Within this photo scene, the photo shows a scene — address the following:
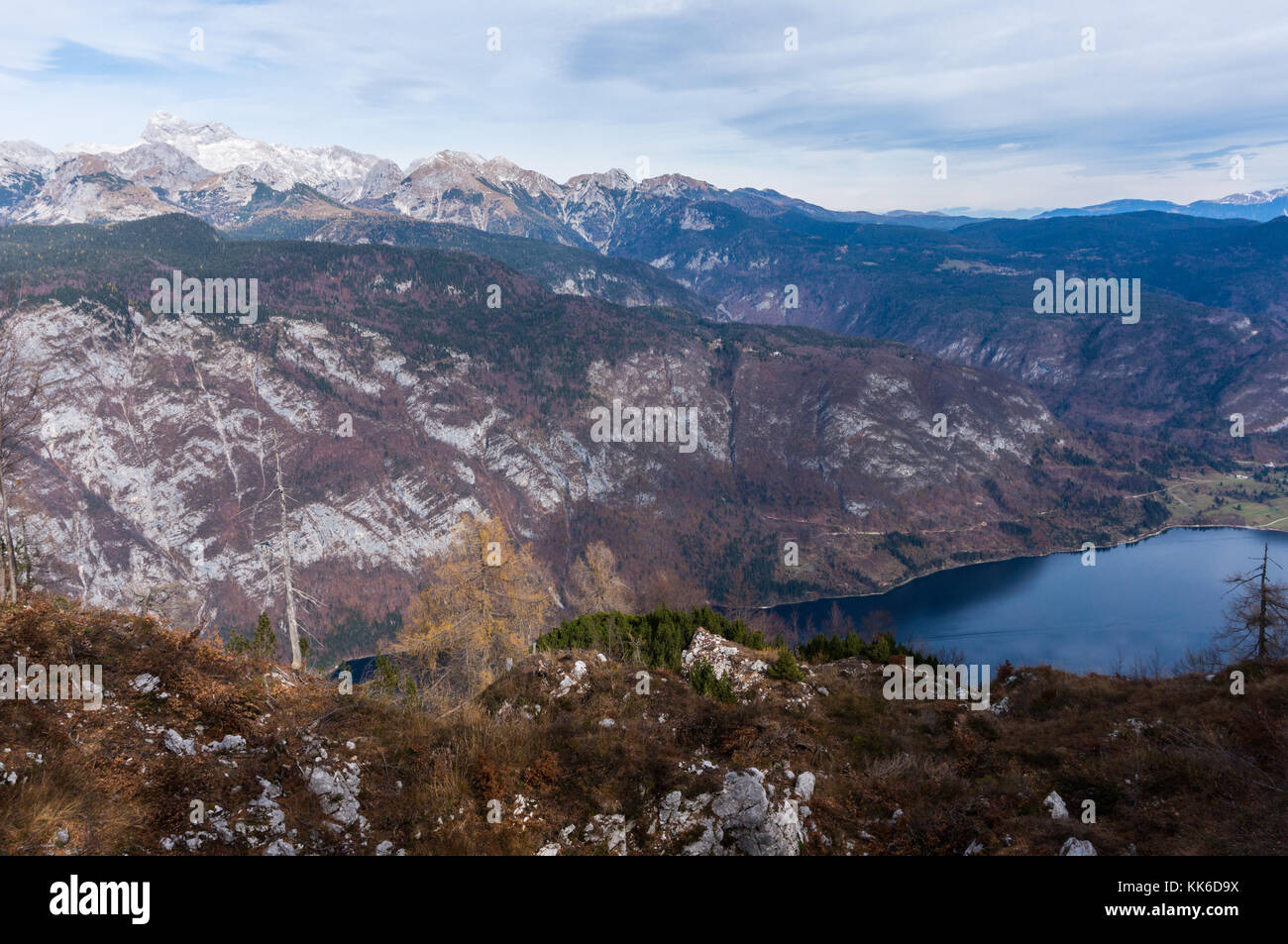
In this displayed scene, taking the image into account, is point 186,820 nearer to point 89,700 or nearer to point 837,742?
point 89,700

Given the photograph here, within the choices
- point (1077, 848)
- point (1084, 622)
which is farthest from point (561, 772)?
point (1084, 622)

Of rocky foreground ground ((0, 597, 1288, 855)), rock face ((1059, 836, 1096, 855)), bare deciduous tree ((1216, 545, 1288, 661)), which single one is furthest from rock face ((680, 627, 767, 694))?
bare deciduous tree ((1216, 545, 1288, 661))

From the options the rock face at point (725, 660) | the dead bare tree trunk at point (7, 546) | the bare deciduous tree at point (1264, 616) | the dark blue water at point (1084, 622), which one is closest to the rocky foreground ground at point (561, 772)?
the dead bare tree trunk at point (7, 546)

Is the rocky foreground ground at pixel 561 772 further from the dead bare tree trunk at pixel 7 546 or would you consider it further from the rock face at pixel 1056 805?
the dead bare tree trunk at pixel 7 546

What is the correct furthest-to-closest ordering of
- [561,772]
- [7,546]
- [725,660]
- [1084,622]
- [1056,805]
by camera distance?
[1084,622] → [725,660] → [7,546] → [561,772] → [1056,805]

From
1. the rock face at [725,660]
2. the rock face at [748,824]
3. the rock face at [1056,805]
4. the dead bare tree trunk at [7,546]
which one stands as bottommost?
the rock face at [725,660]

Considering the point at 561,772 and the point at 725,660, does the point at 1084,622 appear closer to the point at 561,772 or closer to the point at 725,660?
the point at 725,660

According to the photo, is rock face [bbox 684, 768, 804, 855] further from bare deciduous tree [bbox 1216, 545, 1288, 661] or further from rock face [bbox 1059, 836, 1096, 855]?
bare deciduous tree [bbox 1216, 545, 1288, 661]
